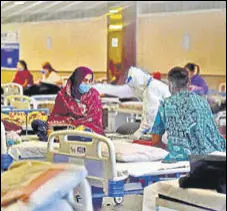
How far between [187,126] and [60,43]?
483 centimetres

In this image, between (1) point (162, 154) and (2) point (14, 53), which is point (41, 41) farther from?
(1) point (162, 154)

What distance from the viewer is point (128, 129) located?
12.4ft

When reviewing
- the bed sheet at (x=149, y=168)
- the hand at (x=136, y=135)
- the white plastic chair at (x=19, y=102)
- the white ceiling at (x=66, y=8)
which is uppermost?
the white ceiling at (x=66, y=8)

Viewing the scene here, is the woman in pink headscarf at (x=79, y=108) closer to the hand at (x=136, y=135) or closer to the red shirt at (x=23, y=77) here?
the hand at (x=136, y=135)

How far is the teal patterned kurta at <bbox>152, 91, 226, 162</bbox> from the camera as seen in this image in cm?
300

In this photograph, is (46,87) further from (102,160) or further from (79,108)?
(102,160)

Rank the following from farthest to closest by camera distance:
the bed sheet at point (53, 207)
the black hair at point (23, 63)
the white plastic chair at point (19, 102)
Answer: the black hair at point (23, 63)
the white plastic chair at point (19, 102)
the bed sheet at point (53, 207)

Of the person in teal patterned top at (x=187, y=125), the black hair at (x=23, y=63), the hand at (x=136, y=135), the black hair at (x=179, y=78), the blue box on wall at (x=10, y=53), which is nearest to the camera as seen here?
the person in teal patterned top at (x=187, y=125)

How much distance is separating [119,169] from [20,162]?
938 mm

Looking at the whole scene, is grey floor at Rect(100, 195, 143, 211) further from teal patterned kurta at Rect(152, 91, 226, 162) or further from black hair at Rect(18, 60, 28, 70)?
black hair at Rect(18, 60, 28, 70)

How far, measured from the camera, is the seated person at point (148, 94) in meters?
3.65

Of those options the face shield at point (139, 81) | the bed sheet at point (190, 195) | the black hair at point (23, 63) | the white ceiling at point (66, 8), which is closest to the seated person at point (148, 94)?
the face shield at point (139, 81)

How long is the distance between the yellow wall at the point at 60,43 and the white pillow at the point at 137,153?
3.57 m

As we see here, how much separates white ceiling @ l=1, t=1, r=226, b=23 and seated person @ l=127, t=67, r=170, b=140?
8.77ft
